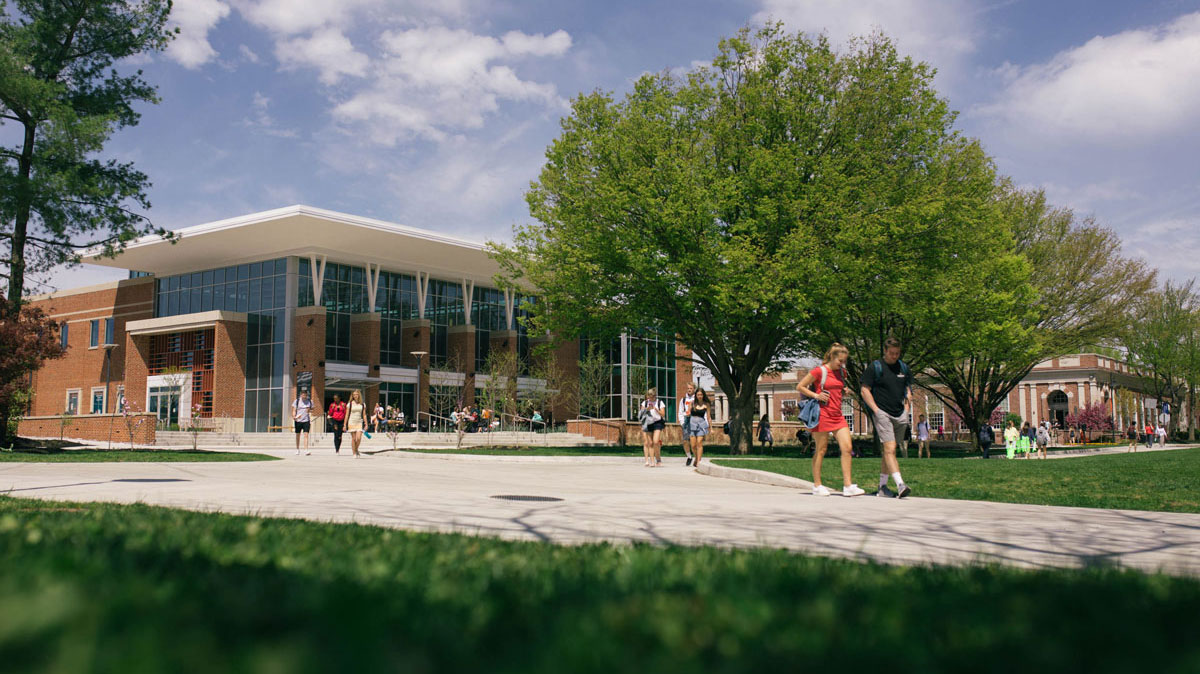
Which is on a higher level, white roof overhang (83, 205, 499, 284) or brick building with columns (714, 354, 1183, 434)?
white roof overhang (83, 205, 499, 284)

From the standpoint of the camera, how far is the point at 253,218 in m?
45.9

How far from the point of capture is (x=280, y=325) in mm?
51312

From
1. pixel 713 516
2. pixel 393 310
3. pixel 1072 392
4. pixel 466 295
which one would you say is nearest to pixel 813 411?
pixel 713 516

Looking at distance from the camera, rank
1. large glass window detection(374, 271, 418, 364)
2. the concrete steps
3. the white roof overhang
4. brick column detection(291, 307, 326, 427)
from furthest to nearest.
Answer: large glass window detection(374, 271, 418, 364) < brick column detection(291, 307, 326, 427) < the white roof overhang < the concrete steps

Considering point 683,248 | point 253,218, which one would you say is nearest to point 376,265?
point 253,218

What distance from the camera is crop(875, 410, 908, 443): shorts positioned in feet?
35.6

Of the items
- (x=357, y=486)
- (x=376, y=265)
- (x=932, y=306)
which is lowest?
(x=357, y=486)

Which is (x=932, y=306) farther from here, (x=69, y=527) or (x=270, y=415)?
(x=270, y=415)

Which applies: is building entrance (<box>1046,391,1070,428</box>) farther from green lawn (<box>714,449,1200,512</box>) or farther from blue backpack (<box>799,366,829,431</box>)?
blue backpack (<box>799,366,829,431</box>)

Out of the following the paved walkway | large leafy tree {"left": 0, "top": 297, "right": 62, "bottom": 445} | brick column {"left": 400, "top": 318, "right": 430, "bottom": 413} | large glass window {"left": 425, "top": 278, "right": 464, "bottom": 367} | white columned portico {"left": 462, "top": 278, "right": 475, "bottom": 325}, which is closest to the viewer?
the paved walkway

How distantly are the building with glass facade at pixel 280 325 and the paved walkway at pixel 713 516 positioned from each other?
36098 mm

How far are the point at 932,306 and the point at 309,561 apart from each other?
90.4 ft

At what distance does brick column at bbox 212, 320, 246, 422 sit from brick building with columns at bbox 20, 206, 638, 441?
66 mm

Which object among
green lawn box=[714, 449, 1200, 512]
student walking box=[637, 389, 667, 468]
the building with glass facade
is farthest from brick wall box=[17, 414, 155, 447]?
green lawn box=[714, 449, 1200, 512]
